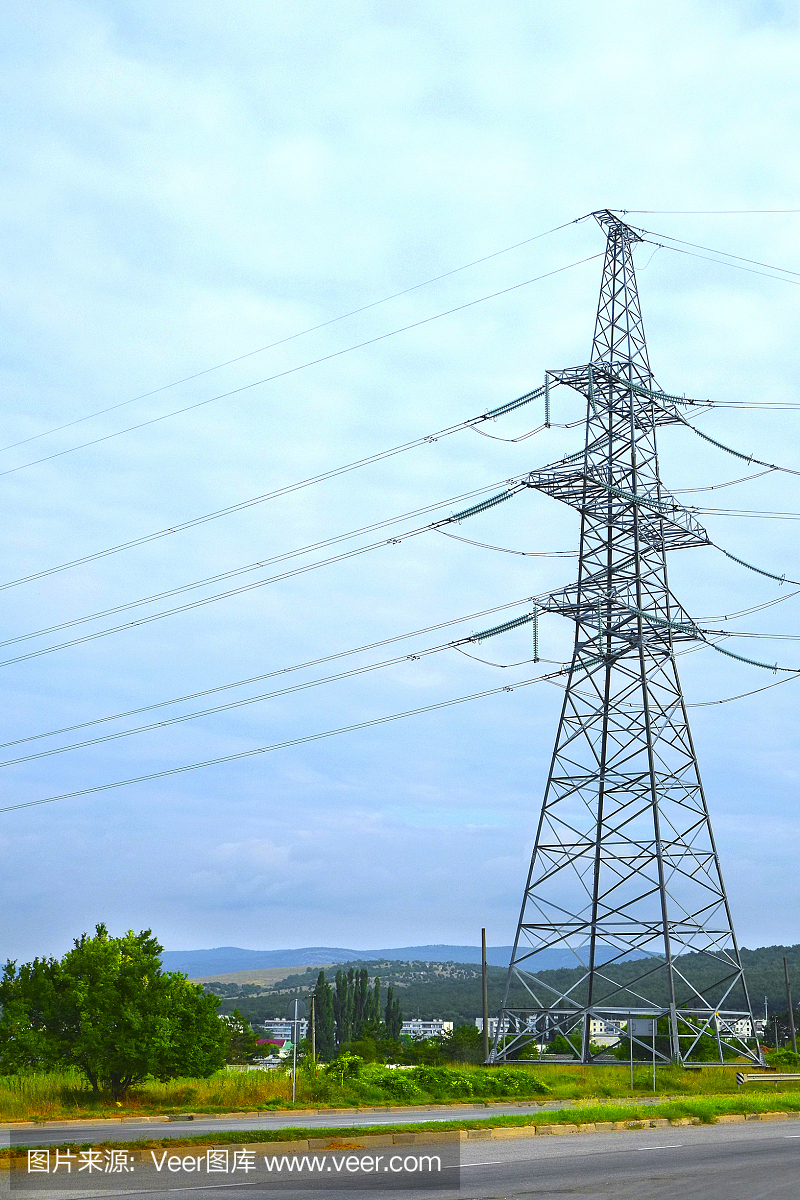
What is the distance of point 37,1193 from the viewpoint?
14.2 meters

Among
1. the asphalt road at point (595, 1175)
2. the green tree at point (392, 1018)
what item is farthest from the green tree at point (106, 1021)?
the green tree at point (392, 1018)

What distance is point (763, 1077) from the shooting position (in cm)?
3750

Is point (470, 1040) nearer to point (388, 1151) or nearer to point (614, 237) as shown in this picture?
point (614, 237)

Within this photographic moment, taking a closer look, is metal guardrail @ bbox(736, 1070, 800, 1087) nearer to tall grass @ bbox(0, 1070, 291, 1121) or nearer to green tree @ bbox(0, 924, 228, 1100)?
tall grass @ bbox(0, 1070, 291, 1121)

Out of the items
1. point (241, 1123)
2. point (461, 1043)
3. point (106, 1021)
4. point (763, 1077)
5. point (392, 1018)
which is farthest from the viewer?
point (392, 1018)

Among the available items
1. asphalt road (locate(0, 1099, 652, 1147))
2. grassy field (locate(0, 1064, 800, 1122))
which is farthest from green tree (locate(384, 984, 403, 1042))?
asphalt road (locate(0, 1099, 652, 1147))

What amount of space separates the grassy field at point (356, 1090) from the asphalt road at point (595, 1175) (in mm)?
9823

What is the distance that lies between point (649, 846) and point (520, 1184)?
22.9 metres

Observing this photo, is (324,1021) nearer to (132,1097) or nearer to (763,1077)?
(763,1077)

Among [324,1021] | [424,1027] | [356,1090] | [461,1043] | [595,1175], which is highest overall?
[595,1175]

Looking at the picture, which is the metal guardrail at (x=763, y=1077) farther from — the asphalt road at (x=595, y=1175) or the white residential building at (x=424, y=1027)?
the white residential building at (x=424, y=1027)

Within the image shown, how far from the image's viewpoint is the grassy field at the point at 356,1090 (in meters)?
29.5

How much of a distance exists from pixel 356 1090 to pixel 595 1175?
1719 cm

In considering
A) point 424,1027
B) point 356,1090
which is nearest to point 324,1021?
point 424,1027
